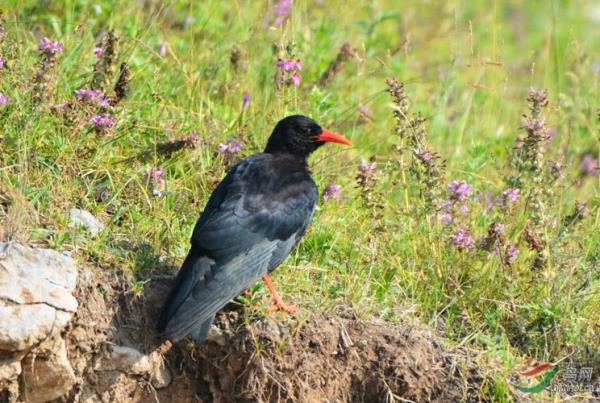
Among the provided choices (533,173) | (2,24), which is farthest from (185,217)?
(533,173)

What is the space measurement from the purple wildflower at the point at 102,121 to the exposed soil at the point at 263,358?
98cm

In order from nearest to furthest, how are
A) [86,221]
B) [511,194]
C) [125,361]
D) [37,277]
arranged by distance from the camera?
[37,277]
[125,361]
[86,221]
[511,194]

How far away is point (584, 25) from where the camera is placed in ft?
38.5

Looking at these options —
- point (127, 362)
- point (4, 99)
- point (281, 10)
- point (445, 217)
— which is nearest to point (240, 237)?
point (127, 362)

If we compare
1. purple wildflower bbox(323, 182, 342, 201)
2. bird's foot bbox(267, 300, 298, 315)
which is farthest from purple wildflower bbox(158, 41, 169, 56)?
bird's foot bbox(267, 300, 298, 315)

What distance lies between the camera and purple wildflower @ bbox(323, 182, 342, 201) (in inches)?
241

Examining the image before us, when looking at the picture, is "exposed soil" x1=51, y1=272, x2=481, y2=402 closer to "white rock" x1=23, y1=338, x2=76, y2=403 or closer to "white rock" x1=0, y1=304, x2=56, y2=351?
"white rock" x1=23, y1=338, x2=76, y2=403

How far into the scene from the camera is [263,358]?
5.16 m

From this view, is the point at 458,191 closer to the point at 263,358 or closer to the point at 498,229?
the point at 498,229

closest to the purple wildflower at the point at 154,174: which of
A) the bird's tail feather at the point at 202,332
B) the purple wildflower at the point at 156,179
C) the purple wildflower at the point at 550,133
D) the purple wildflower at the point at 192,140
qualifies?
the purple wildflower at the point at 156,179

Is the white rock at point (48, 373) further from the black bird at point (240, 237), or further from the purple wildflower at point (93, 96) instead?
the purple wildflower at point (93, 96)

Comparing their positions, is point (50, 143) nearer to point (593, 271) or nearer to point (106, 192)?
point (106, 192)

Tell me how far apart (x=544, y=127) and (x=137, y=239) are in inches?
85.3

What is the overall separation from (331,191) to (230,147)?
652 mm
